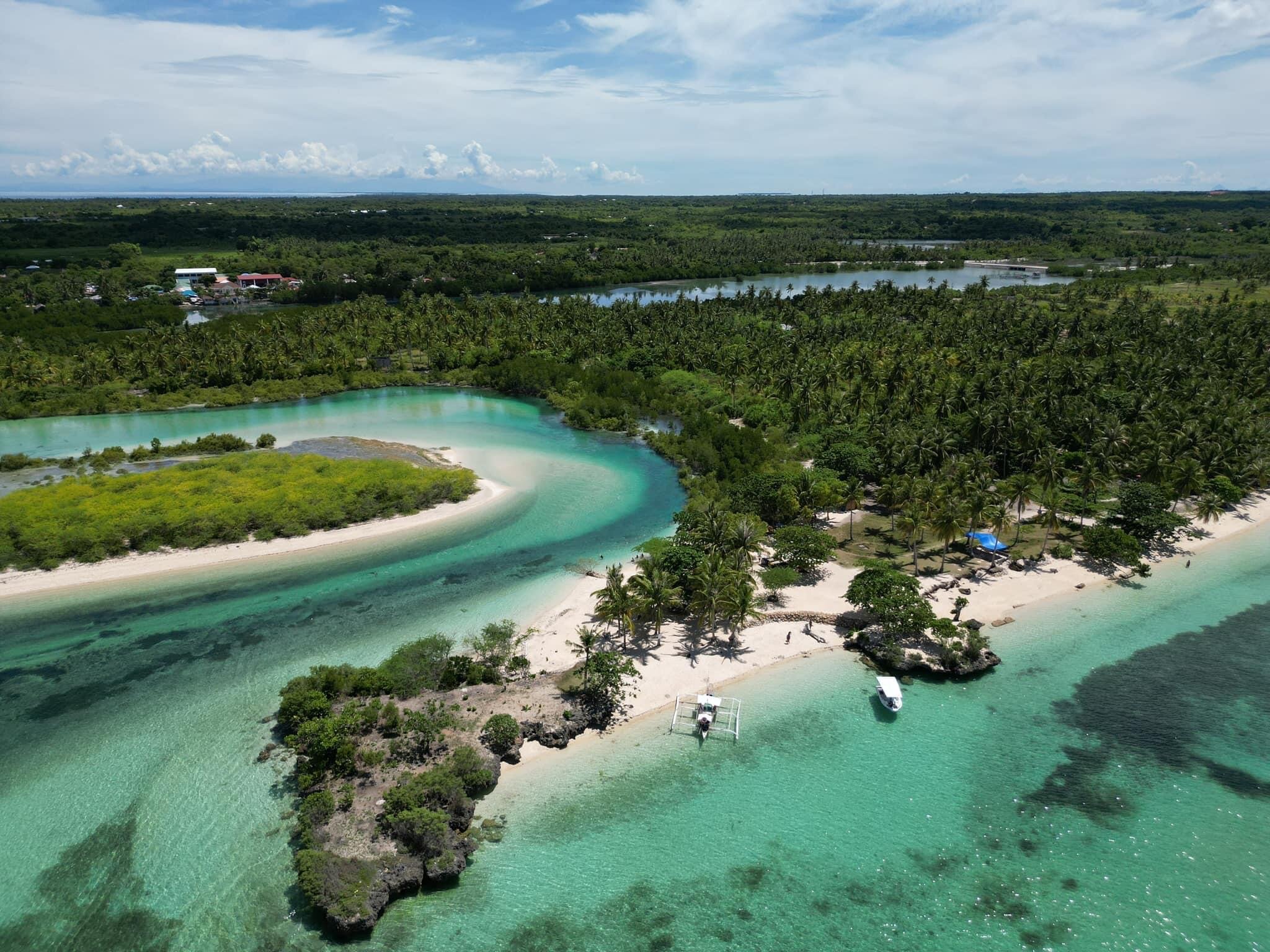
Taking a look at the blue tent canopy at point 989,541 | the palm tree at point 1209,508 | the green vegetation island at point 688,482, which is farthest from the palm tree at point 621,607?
the palm tree at point 1209,508

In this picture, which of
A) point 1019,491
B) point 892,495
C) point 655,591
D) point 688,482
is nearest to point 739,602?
point 655,591

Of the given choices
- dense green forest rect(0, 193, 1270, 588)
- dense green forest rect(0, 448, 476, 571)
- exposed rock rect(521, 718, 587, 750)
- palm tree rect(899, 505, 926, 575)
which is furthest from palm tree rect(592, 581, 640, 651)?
dense green forest rect(0, 448, 476, 571)

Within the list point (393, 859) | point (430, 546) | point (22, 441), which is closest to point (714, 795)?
point (393, 859)

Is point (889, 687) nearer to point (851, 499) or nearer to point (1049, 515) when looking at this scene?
point (851, 499)

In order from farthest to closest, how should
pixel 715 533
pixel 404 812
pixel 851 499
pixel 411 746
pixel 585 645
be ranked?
pixel 851 499 < pixel 715 533 < pixel 585 645 < pixel 411 746 < pixel 404 812

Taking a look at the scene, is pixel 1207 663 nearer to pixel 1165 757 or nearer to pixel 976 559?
pixel 1165 757

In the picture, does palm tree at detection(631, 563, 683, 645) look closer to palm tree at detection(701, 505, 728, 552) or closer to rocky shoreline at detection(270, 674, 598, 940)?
palm tree at detection(701, 505, 728, 552)
